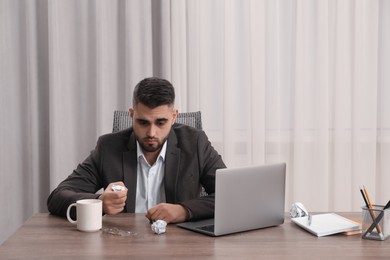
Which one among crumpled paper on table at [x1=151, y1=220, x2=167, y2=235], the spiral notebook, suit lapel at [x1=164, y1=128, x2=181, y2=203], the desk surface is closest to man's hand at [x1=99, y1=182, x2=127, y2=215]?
the desk surface

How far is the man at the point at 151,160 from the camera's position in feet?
7.55

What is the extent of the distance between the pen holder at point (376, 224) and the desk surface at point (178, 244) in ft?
0.11

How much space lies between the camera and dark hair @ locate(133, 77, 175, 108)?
2279 mm

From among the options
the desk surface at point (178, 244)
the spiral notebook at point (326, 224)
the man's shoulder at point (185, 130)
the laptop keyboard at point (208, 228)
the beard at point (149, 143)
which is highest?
the man's shoulder at point (185, 130)

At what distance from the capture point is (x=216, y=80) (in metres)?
3.71

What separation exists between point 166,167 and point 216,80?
4.75 feet

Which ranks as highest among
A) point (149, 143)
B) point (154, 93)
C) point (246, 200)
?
point (154, 93)

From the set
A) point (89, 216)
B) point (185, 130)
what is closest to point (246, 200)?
point (89, 216)

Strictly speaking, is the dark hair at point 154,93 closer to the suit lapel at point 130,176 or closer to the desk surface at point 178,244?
the suit lapel at point 130,176

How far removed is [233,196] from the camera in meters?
1.77

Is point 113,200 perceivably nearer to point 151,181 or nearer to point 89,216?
point 89,216

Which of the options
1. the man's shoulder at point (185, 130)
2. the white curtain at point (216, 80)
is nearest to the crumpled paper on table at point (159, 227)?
the man's shoulder at point (185, 130)

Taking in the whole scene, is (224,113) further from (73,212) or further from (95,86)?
(73,212)

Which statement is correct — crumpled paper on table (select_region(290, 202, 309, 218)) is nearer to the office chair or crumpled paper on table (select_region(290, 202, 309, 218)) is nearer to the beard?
the beard
